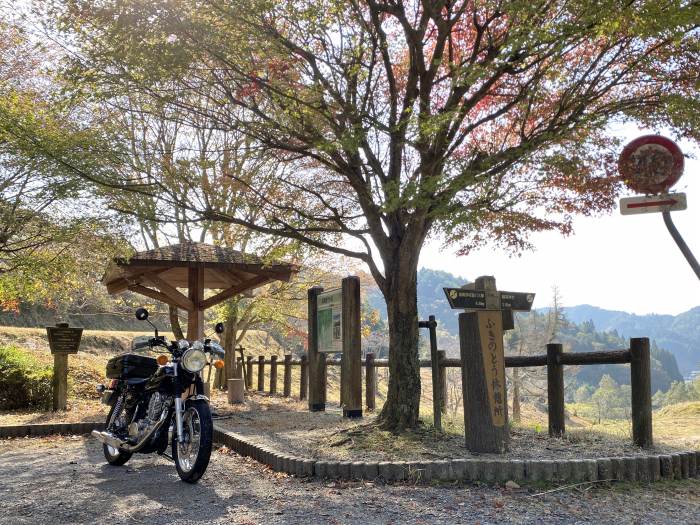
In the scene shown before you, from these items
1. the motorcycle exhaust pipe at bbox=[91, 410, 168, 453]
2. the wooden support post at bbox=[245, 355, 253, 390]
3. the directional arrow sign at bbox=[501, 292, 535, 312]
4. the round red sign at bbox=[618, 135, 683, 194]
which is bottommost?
the wooden support post at bbox=[245, 355, 253, 390]

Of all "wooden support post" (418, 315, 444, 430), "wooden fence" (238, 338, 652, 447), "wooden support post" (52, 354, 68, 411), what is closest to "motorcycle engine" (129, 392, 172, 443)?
"wooden support post" (418, 315, 444, 430)

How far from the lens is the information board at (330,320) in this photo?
28.8 ft

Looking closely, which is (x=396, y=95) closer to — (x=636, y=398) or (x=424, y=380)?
(x=636, y=398)

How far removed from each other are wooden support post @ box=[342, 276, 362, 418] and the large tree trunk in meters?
1.83

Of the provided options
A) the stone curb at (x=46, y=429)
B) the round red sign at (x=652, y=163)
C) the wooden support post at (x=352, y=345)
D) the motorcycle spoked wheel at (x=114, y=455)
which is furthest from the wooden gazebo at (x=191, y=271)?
the round red sign at (x=652, y=163)

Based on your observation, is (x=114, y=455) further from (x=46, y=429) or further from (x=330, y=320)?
(x=330, y=320)

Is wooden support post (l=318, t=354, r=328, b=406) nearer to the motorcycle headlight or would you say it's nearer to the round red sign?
the motorcycle headlight

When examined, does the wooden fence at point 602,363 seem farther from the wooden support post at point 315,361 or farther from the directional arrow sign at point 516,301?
the wooden support post at point 315,361

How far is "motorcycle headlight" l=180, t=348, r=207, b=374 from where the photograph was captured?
482 centimetres

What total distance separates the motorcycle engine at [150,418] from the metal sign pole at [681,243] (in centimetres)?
416

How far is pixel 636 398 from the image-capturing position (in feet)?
18.3

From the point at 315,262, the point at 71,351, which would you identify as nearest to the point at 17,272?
the point at 71,351

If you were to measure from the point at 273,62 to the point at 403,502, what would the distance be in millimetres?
4583

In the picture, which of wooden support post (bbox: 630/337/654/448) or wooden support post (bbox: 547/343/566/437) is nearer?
wooden support post (bbox: 630/337/654/448)
